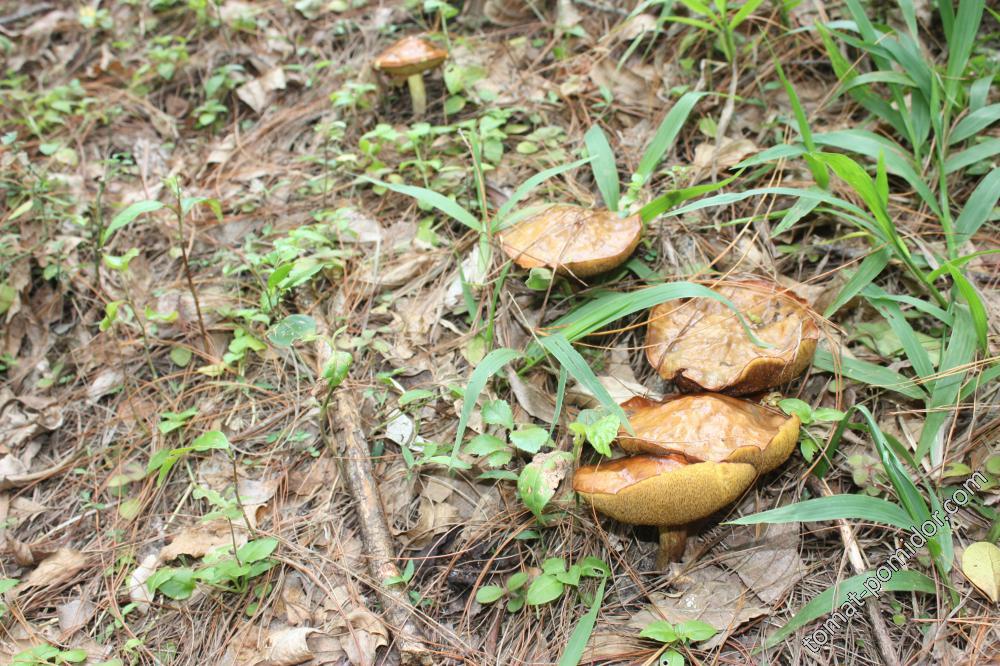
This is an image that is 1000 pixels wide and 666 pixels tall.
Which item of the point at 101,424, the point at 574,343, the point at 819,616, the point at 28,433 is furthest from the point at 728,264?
the point at 28,433

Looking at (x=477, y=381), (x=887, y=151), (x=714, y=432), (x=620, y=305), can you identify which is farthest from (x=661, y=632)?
(x=887, y=151)

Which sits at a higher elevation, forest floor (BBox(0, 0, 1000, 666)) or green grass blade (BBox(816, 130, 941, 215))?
green grass blade (BBox(816, 130, 941, 215))

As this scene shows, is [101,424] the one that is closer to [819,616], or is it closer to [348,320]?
[348,320]

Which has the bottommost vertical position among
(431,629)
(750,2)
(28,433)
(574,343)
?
(28,433)

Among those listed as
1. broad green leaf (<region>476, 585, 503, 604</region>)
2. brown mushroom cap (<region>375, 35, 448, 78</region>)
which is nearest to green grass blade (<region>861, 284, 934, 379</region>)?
broad green leaf (<region>476, 585, 503, 604</region>)

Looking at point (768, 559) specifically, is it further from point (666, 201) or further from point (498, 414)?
point (666, 201)

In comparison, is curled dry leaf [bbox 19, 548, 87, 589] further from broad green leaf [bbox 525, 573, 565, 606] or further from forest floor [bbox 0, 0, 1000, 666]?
broad green leaf [bbox 525, 573, 565, 606]

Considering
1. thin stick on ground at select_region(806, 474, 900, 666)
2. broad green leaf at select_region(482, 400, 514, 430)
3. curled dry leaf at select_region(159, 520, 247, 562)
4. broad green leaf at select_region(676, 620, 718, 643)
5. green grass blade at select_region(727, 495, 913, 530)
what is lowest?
curled dry leaf at select_region(159, 520, 247, 562)
